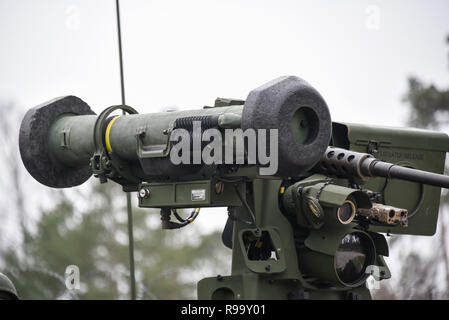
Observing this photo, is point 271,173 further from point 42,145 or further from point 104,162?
Answer: point 42,145

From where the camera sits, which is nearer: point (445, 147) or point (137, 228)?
point (445, 147)

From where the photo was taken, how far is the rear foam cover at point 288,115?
5754mm

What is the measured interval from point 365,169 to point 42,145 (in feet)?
8.86

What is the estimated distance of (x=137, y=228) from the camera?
23531 millimetres

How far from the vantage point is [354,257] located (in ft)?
23.4

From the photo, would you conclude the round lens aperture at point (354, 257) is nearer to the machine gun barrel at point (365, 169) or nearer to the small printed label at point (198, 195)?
the machine gun barrel at point (365, 169)

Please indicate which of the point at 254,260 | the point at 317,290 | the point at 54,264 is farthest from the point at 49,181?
the point at 54,264

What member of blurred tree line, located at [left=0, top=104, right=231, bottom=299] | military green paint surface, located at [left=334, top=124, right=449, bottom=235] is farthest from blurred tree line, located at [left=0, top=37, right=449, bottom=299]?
military green paint surface, located at [left=334, top=124, right=449, bottom=235]

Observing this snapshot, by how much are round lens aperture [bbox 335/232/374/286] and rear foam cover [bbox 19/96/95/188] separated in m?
2.23

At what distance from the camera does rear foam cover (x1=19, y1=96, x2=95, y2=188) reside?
24.6 feet

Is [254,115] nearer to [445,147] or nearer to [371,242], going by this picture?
[371,242]

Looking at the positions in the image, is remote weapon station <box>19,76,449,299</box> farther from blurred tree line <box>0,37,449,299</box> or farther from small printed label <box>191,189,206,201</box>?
blurred tree line <box>0,37,449,299</box>

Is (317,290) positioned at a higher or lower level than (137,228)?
higher
